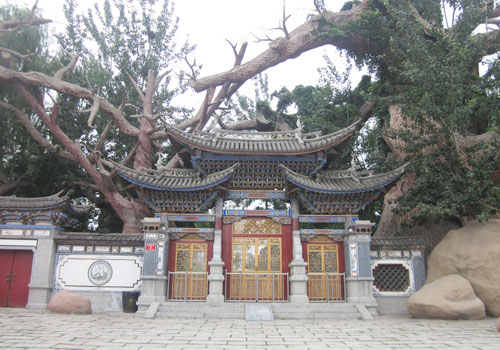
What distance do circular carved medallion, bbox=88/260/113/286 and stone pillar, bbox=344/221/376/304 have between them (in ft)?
24.1

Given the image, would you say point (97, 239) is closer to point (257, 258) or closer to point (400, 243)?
point (257, 258)

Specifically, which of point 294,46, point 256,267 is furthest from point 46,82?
point 256,267

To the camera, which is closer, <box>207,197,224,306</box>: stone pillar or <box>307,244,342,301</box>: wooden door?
<box>207,197,224,306</box>: stone pillar

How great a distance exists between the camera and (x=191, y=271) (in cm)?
1141

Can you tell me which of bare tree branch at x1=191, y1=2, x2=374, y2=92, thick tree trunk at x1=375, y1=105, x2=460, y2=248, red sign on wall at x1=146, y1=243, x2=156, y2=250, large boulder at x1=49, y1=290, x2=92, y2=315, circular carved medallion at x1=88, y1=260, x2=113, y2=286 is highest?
bare tree branch at x1=191, y1=2, x2=374, y2=92

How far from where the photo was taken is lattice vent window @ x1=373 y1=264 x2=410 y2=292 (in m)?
11.3

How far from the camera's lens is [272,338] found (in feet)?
22.5

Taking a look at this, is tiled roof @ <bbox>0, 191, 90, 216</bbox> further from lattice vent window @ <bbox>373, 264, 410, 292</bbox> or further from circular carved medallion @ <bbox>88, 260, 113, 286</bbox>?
lattice vent window @ <bbox>373, 264, 410, 292</bbox>

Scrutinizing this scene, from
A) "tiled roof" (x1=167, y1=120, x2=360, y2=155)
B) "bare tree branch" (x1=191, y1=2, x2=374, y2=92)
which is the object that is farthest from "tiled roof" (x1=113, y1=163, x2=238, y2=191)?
"bare tree branch" (x1=191, y1=2, x2=374, y2=92)

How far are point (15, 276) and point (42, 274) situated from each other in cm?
104

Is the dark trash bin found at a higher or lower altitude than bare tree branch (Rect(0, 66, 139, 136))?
lower

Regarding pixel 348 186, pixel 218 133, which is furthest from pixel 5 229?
pixel 348 186

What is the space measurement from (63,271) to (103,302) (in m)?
1.66

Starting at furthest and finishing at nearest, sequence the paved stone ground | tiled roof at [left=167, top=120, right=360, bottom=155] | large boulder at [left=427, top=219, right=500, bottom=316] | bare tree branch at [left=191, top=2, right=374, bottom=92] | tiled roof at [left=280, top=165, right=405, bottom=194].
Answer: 1. bare tree branch at [left=191, top=2, right=374, bottom=92]
2. tiled roof at [left=167, top=120, right=360, bottom=155]
3. tiled roof at [left=280, top=165, right=405, bottom=194]
4. large boulder at [left=427, top=219, right=500, bottom=316]
5. the paved stone ground
